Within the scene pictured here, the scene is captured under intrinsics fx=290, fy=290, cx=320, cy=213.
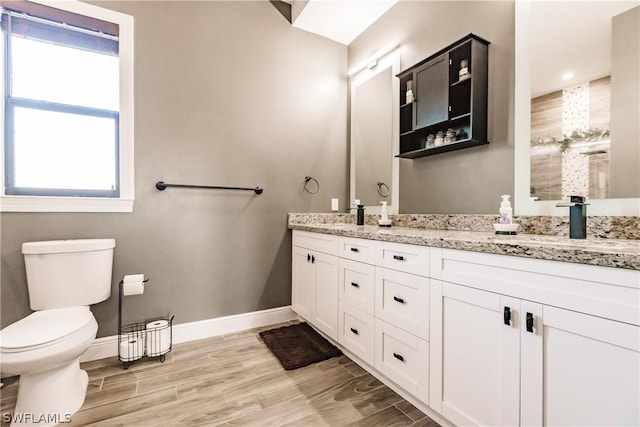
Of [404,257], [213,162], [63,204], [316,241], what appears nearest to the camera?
[404,257]

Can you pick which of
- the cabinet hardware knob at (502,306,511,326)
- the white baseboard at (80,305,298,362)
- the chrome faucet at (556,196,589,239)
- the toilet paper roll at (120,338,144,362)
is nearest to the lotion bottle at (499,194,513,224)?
the chrome faucet at (556,196,589,239)

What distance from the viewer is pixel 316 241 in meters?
2.14

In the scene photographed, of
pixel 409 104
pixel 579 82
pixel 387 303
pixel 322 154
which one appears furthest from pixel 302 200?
pixel 579 82

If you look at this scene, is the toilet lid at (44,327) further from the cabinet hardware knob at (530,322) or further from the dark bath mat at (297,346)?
the cabinet hardware knob at (530,322)

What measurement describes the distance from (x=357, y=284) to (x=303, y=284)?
28.9 inches

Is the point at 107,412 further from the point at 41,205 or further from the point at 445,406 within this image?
the point at 445,406

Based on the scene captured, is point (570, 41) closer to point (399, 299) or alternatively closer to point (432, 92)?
point (432, 92)

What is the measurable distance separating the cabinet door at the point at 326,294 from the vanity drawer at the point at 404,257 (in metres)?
0.46

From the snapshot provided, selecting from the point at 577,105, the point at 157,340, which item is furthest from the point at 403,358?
the point at 157,340

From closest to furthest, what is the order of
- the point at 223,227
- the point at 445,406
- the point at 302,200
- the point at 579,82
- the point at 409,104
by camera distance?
the point at 445,406 → the point at 579,82 → the point at 409,104 → the point at 223,227 → the point at 302,200

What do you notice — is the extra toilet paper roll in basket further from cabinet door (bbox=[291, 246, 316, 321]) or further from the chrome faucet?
the chrome faucet

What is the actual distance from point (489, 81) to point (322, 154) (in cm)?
145

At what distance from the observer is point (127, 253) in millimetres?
1972

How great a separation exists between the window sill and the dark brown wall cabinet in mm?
1990
